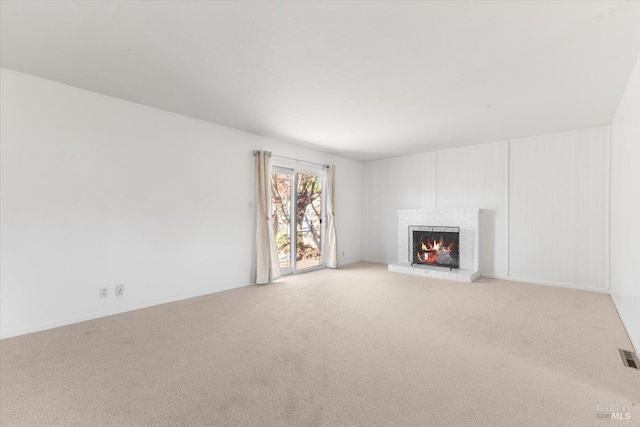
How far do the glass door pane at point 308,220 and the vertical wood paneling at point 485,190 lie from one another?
8.83ft

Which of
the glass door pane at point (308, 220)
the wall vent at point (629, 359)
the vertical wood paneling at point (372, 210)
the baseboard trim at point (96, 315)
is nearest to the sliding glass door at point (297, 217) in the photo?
Result: the glass door pane at point (308, 220)

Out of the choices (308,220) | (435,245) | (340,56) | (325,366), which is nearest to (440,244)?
(435,245)

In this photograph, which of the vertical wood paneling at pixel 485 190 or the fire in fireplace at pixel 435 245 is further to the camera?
the fire in fireplace at pixel 435 245

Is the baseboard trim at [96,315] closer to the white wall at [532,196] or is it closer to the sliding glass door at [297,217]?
the sliding glass door at [297,217]

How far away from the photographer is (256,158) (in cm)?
504

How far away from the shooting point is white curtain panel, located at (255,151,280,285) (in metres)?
5.00

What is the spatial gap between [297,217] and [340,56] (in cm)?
373

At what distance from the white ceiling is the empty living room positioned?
2 centimetres

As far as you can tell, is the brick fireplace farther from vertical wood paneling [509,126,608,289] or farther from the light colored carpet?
the light colored carpet

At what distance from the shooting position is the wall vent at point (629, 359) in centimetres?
233

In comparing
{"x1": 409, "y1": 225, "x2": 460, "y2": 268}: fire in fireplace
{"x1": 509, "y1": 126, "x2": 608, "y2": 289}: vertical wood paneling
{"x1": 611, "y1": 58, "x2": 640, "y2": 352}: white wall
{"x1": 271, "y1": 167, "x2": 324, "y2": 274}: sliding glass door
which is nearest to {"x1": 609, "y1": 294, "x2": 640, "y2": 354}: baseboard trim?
{"x1": 611, "y1": 58, "x2": 640, "y2": 352}: white wall

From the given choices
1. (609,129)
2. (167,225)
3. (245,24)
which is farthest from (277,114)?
(609,129)

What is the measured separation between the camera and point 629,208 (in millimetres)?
2834

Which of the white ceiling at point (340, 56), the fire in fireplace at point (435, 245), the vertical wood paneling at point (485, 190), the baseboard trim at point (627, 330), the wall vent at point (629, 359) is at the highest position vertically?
the white ceiling at point (340, 56)
